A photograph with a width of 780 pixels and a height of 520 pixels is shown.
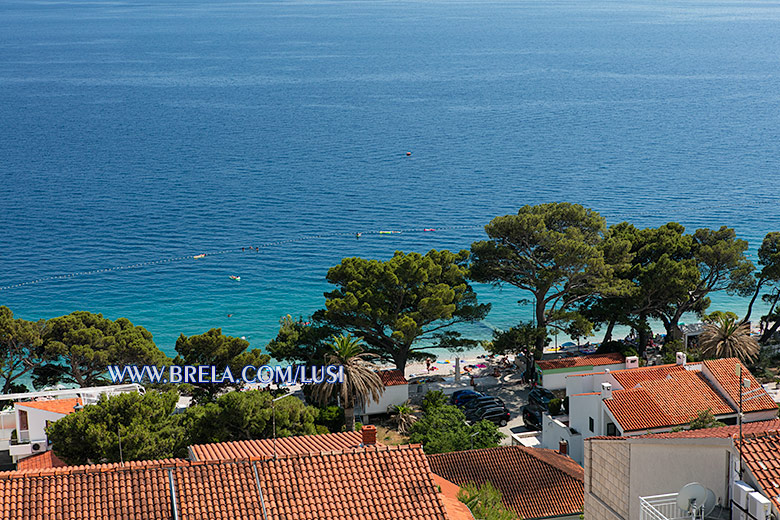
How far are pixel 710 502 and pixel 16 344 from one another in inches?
1383

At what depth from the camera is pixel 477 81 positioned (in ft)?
560

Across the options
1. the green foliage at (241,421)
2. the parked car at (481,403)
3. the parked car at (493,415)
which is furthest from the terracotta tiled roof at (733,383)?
the green foliage at (241,421)

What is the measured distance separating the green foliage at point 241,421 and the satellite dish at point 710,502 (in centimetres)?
2014

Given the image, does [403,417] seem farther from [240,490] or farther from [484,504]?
[240,490]

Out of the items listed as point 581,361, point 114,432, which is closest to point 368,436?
point 114,432

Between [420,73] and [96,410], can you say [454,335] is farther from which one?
[420,73]

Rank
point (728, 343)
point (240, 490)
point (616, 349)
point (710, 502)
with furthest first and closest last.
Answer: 1. point (616, 349)
2. point (728, 343)
3. point (240, 490)
4. point (710, 502)

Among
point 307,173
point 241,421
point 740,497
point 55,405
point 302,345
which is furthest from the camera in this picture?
point 307,173

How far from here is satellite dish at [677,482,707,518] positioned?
13461 mm

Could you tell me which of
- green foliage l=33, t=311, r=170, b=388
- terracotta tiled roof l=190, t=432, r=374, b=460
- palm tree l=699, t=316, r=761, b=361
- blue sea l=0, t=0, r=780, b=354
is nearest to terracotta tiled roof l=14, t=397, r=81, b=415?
green foliage l=33, t=311, r=170, b=388

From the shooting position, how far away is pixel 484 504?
2247 cm

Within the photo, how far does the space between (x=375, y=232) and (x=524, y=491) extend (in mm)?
55301

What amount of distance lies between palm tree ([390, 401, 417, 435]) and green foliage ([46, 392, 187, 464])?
12.1m

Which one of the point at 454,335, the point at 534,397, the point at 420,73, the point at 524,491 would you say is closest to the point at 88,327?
the point at 454,335
